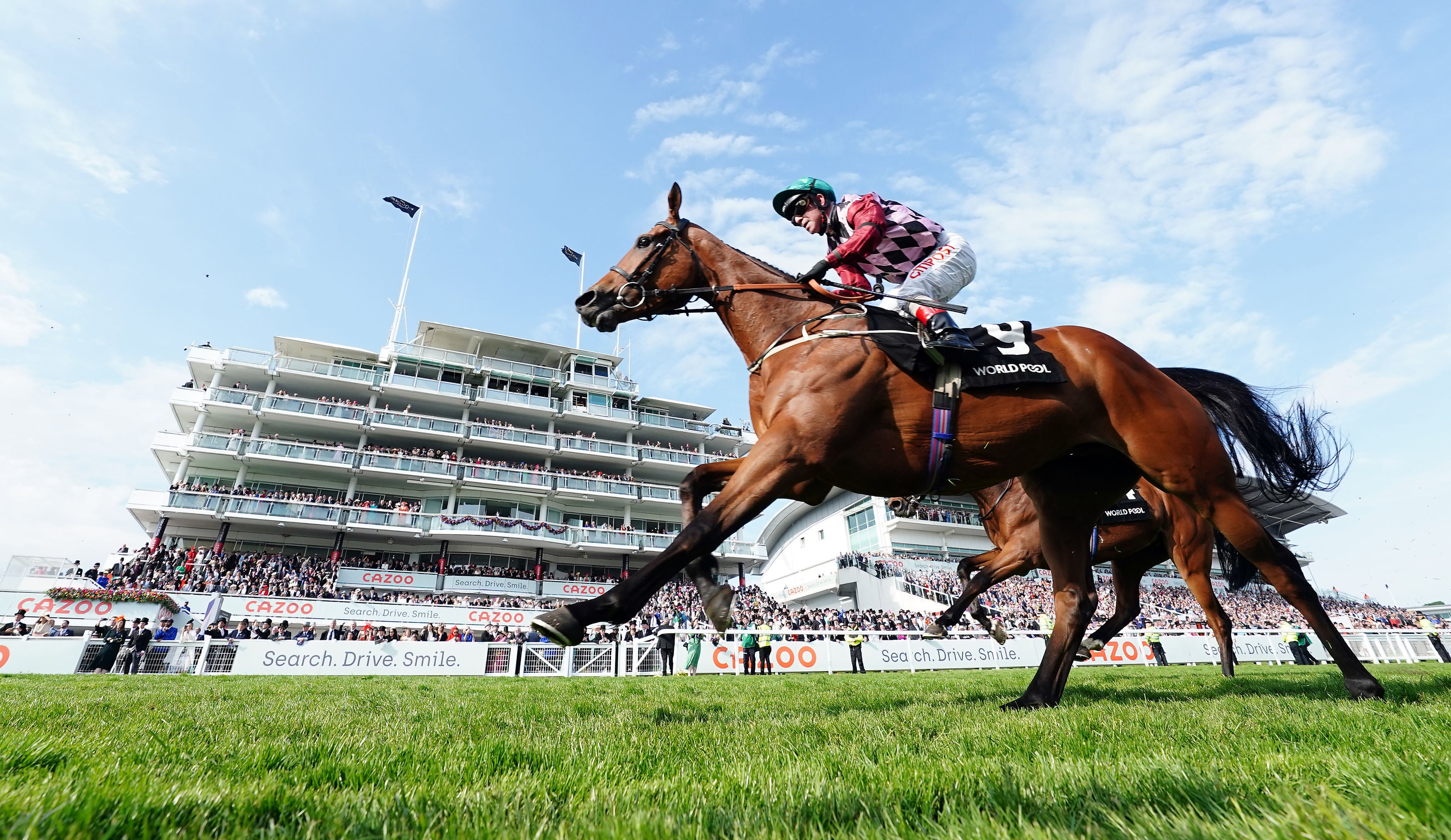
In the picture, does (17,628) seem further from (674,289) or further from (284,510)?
(674,289)

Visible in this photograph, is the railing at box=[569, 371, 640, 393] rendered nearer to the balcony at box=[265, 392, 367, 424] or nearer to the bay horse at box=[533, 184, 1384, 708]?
the balcony at box=[265, 392, 367, 424]

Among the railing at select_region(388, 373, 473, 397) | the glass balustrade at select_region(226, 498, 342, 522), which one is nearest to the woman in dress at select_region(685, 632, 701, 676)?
the glass balustrade at select_region(226, 498, 342, 522)

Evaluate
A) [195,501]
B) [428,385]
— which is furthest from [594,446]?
[195,501]

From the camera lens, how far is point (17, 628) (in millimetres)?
18703

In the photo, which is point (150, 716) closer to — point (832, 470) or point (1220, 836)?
point (832, 470)

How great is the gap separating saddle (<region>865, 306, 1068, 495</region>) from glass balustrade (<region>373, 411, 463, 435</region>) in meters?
43.6

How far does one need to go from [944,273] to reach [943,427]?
56.8 inches

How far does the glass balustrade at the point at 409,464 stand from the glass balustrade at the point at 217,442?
6657 millimetres

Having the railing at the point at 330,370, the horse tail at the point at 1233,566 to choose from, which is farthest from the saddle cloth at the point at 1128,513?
the railing at the point at 330,370

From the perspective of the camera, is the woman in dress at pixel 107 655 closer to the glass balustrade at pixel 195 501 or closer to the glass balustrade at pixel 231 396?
the glass balustrade at pixel 195 501

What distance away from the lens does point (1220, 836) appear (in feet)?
4.41

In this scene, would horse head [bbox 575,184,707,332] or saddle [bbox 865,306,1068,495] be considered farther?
horse head [bbox 575,184,707,332]

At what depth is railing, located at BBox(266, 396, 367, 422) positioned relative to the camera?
136ft

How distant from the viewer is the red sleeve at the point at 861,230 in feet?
17.3
